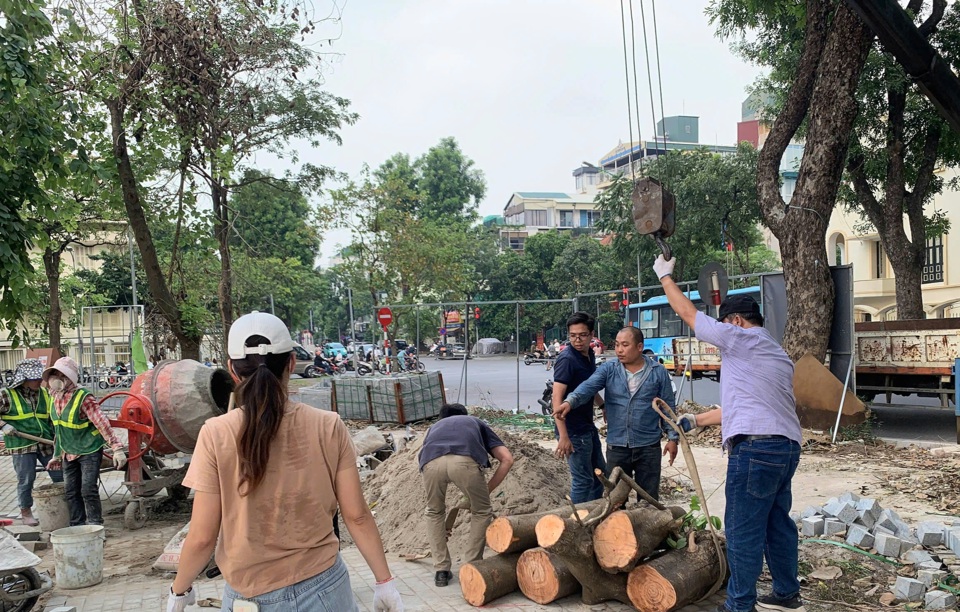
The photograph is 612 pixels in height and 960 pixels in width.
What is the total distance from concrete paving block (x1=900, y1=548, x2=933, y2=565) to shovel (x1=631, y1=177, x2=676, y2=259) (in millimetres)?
2960

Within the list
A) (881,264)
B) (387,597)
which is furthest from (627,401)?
(881,264)

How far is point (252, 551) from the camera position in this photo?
2.34 metres

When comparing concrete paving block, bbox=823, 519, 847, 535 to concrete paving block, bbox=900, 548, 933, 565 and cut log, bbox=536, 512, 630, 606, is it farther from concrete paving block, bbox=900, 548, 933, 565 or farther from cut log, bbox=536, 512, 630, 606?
cut log, bbox=536, 512, 630, 606

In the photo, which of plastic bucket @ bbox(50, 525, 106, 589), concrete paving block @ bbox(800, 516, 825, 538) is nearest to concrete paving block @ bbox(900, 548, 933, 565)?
concrete paving block @ bbox(800, 516, 825, 538)

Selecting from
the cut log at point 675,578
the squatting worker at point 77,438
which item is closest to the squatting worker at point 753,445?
the cut log at point 675,578

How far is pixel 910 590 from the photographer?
4.77 m

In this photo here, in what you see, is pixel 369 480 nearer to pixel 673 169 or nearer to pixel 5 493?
pixel 5 493

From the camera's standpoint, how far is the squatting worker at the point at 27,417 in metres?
7.48

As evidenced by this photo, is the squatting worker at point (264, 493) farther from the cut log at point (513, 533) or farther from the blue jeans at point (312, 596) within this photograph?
the cut log at point (513, 533)

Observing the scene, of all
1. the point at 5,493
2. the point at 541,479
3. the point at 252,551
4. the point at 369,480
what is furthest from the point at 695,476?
the point at 5,493

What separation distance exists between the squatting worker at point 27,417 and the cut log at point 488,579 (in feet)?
16.7

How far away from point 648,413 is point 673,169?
2358 cm

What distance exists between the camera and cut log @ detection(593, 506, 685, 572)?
4.43 m

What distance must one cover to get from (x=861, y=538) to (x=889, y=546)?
0.66 feet
